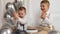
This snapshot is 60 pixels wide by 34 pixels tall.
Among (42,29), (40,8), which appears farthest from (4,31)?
(40,8)

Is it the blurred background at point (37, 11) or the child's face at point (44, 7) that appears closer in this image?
the child's face at point (44, 7)

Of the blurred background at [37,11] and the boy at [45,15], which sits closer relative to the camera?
the boy at [45,15]

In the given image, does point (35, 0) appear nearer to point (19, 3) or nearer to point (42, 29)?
point (19, 3)

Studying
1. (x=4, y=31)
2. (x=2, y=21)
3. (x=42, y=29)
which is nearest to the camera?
(x=4, y=31)

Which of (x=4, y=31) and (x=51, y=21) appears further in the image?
(x=51, y=21)

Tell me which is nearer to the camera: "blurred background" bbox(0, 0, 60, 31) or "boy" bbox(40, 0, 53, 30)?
"boy" bbox(40, 0, 53, 30)

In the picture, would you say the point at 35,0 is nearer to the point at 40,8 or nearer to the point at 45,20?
the point at 40,8

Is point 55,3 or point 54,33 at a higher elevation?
point 55,3

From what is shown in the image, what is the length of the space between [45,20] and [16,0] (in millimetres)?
226

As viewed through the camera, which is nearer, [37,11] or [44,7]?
[44,7]

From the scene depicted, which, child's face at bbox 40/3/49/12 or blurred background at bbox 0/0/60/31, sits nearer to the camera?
child's face at bbox 40/3/49/12

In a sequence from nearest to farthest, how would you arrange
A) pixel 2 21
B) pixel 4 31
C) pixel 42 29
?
pixel 4 31 → pixel 42 29 → pixel 2 21

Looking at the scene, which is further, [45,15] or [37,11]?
[37,11]

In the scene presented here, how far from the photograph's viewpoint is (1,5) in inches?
45.9
